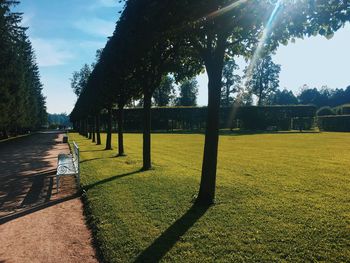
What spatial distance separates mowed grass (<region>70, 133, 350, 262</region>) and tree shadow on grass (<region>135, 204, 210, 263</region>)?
14 millimetres

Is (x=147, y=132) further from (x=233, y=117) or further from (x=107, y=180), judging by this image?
(x=233, y=117)

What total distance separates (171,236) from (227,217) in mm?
1443

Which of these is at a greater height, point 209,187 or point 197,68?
point 197,68

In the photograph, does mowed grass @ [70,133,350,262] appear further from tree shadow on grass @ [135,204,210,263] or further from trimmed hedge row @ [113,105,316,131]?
trimmed hedge row @ [113,105,316,131]

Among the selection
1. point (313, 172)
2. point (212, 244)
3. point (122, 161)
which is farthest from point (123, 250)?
point (122, 161)

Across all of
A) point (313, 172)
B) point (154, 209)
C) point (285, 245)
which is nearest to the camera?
point (285, 245)

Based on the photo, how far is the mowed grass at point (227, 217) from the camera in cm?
568

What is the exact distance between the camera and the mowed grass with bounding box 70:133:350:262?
5680 millimetres

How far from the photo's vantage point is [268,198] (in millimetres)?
9047

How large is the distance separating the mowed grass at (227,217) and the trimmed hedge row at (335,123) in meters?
50.1

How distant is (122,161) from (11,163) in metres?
5.62

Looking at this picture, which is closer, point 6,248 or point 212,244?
point 212,244

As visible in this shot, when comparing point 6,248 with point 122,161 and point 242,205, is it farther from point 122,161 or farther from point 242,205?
point 122,161

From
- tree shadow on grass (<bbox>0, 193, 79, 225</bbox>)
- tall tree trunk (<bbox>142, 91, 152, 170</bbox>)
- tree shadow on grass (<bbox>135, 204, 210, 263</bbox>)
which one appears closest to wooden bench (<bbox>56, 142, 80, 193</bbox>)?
tree shadow on grass (<bbox>0, 193, 79, 225</bbox>)
